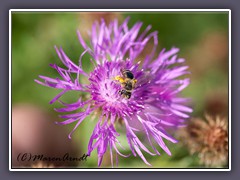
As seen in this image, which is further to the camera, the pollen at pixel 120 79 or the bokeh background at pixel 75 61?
the bokeh background at pixel 75 61

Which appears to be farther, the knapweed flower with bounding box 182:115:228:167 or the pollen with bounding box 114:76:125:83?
the knapweed flower with bounding box 182:115:228:167

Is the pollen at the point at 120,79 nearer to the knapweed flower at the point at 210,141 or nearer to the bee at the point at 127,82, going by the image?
the bee at the point at 127,82

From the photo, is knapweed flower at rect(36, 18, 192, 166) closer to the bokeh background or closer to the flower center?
the flower center

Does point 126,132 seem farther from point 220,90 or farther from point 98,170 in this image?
point 220,90

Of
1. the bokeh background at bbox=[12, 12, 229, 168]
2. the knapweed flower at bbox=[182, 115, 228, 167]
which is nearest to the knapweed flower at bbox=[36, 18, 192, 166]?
the knapweed flower at bbox=[182, 115, 228, 167]

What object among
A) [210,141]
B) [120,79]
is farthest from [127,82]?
[210,141]

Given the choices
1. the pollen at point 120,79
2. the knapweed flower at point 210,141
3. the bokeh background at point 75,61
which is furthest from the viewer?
the bokeh background at point 75,61

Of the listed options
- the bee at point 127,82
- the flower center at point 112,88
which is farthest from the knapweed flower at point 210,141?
the bee at point 127,82
